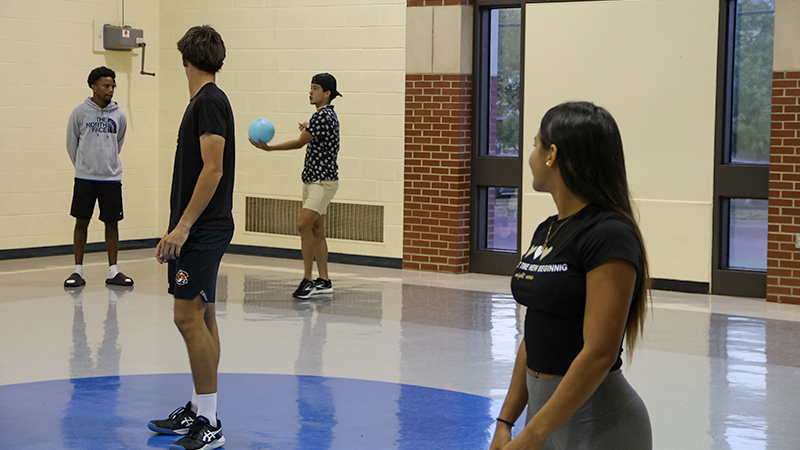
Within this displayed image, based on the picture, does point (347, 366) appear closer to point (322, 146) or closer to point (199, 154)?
point (199, 154)

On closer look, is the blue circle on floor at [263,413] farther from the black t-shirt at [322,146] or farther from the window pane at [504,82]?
the window pane at [504,82]

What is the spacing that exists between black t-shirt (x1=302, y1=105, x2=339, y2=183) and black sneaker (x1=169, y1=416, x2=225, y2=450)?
12.3 feet

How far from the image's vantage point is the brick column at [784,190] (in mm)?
7785

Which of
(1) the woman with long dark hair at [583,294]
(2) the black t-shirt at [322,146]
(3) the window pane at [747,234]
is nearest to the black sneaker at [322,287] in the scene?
(2) the black t-shirt at [322,146]

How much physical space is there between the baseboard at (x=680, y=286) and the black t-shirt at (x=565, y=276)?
6634 millimetres

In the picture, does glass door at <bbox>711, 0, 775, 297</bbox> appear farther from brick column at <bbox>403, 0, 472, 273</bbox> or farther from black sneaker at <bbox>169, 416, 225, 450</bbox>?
black sneaker at <bbox>169, 416, 225, 450</bbox>

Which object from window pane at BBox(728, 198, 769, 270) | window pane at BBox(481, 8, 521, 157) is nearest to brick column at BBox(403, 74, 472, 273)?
window pane at BBox(481, 8, 521, 157)

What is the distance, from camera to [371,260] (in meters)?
9.96

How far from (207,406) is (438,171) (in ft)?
18.6

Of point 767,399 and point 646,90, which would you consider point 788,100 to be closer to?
point 646,90

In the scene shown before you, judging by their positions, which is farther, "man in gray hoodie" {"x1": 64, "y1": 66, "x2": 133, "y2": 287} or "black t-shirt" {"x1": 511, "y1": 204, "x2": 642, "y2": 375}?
"man in gray hoodie" {"x1": 64, "y1": 66, "x2": 133, "y2": 287}

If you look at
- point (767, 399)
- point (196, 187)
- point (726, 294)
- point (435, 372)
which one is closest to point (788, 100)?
point (726, 294)

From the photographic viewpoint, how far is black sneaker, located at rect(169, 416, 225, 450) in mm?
4027

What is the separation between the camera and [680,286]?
8.51 metres
